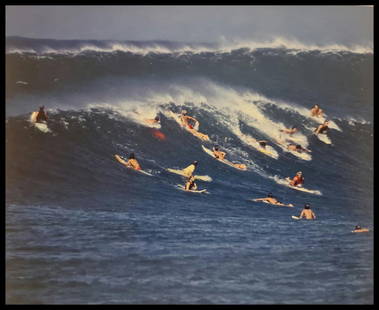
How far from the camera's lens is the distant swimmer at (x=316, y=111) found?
275 inches

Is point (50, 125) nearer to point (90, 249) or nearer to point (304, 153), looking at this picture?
point (90, 249)

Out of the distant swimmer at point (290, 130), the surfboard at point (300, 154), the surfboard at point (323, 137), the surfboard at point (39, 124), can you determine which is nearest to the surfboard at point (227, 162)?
the surfboard at point (300, 154)

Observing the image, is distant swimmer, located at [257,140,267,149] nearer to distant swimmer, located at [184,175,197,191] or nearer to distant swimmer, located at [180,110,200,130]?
distant swimmer, located at [180,110,200,130]

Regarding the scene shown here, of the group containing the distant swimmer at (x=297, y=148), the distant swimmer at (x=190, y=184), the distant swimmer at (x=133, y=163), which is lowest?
the distant swimmer at (x=190, y=184)

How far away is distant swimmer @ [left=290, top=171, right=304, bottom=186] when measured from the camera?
6859 mm

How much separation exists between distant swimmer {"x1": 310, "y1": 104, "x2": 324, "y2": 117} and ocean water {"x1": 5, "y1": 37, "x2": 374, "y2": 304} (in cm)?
6

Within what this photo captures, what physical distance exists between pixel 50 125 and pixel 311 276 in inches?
122

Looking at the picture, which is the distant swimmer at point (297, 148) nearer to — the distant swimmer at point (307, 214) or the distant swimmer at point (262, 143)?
the distant swimmer at point (262, 143)

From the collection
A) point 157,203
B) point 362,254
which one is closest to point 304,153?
point 362,254

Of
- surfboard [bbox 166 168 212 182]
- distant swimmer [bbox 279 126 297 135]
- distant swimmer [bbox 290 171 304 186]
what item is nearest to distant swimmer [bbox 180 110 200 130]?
surfboard [bbox 166 168 212 182]

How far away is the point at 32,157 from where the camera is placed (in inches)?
259

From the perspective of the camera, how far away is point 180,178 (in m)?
6.77

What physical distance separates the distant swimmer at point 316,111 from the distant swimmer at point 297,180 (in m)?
0.68

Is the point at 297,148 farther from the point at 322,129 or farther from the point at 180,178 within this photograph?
the point at 180,178
